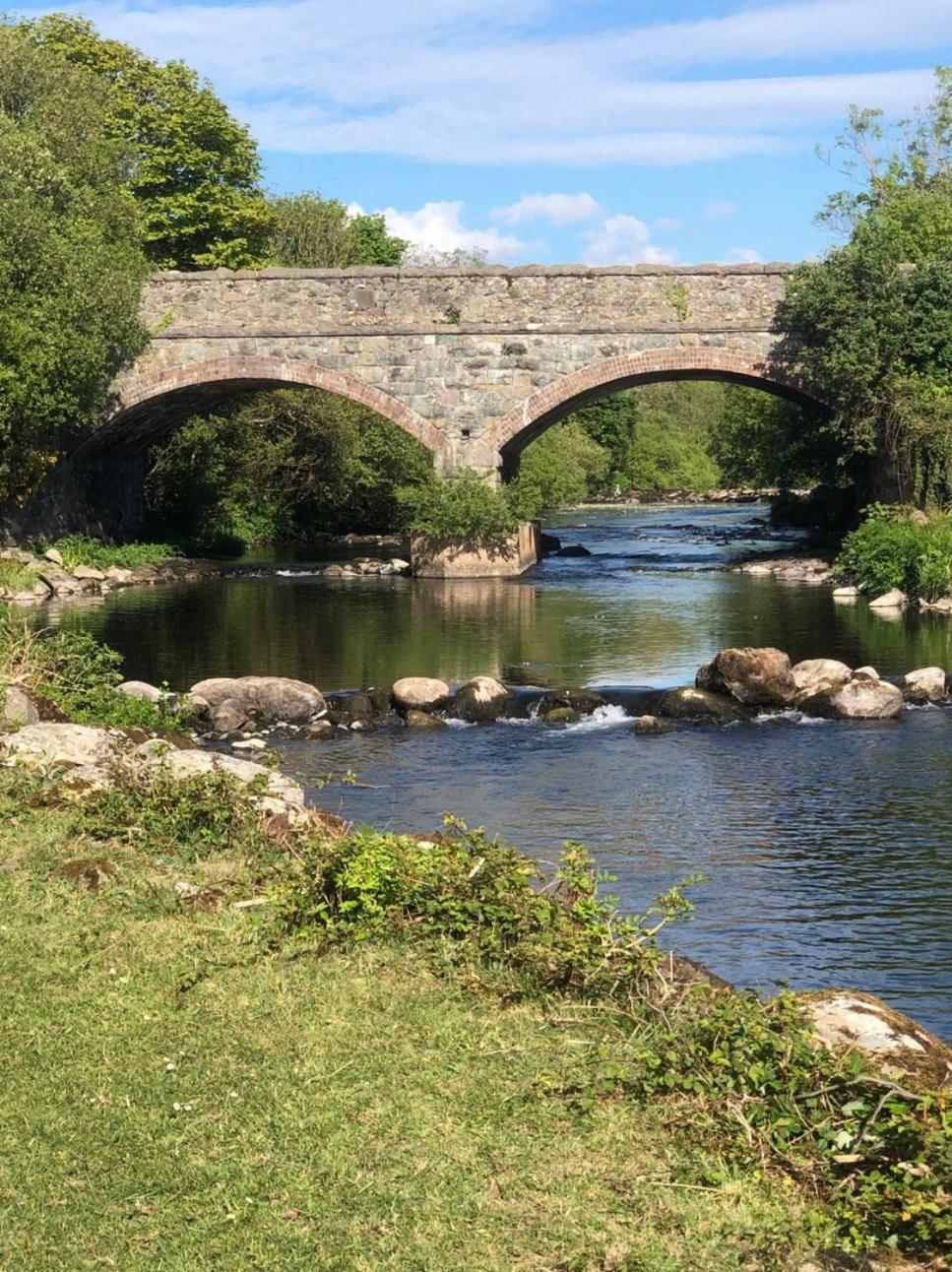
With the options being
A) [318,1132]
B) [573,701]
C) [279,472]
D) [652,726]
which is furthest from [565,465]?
[318,1132]

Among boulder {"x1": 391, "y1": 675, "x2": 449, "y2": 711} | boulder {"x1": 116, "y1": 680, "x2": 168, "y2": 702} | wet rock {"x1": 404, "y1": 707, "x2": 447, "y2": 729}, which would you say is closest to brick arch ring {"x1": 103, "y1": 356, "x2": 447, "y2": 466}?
boulder {"x1": 391, "y1": 675, "x2": 449, "y2": 711}

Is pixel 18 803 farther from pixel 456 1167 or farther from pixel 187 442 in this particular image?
pixel 187 442

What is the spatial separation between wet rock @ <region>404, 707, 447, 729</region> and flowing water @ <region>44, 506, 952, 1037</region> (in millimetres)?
263

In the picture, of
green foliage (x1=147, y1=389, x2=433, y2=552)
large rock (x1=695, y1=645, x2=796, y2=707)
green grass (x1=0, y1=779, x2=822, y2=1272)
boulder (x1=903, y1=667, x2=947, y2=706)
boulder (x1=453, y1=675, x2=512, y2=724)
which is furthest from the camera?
green foliage (x1=147, y1=389, x2=433, y2=552)

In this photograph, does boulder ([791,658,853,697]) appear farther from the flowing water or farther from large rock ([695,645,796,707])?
the flowing water

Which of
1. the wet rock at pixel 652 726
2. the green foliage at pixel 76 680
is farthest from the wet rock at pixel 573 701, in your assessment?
the green foliage at pixel 76 680

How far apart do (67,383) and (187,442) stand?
8.56m

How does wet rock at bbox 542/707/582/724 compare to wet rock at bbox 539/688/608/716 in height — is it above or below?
below

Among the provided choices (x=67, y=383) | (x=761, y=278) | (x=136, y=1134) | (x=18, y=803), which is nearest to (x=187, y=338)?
(x=67, y=383)

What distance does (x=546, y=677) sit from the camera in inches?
691

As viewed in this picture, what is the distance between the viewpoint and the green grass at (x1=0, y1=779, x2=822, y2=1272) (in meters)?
4.37

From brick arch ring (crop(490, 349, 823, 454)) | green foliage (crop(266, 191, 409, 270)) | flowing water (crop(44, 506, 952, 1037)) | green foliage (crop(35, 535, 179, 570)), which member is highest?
green foliage (crop(266, 191, 409, 270))

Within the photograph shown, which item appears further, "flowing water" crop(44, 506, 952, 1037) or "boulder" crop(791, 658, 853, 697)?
"boulder" crop(791, 658, 853, 697)

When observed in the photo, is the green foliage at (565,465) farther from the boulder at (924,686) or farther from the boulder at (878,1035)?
the boulder at (878,1035)
